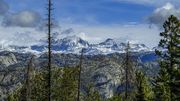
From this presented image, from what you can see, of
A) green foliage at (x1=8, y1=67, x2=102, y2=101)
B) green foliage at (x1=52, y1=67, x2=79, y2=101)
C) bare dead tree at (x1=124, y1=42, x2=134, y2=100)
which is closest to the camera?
bare dead tree at (x1=124, y1=42, x2=134, y2=100)

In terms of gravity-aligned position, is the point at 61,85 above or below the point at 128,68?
below

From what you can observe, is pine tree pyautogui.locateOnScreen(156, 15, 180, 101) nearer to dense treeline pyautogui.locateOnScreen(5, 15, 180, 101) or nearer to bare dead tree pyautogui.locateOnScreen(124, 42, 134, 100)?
dense treeline pyautogui.locateOnScreen(5, 15, 180, 101)

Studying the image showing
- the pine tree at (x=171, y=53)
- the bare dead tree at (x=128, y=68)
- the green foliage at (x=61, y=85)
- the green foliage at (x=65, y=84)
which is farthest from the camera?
the green foliage at (x=65, y=84)

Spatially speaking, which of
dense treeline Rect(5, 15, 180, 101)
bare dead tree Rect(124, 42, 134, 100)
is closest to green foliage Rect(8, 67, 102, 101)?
dense treeline Rect(5, 15, 180, 101)

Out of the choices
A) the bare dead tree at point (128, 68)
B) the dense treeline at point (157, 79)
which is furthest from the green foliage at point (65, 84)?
the bare dead tree at point (128, 68)

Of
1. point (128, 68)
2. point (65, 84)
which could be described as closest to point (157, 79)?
point (128, 68)

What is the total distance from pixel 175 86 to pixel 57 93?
36.7 m

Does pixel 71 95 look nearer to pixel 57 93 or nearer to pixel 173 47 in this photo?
pixel 57 93

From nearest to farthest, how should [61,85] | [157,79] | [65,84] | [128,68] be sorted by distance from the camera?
[157,79] → [128,68] → [65,84] → [61,85]

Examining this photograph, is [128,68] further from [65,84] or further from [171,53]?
[65,84]

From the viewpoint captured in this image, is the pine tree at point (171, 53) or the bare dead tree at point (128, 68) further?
the bare dead tree at point (128, 68)

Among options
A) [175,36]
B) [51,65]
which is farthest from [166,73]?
[51,65]

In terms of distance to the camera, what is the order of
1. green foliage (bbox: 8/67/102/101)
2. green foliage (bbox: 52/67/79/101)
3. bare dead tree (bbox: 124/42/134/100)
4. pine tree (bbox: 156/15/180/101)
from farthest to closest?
green foliage (bbox: 52/67/79/101), green foliage (bbox: 8/67/102/101), bare dead tree (bbox: 124/42/134/100), pine tree (bbox: 156/15/180/101)

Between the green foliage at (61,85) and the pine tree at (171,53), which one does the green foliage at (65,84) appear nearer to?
the green foliage at (61,85)
